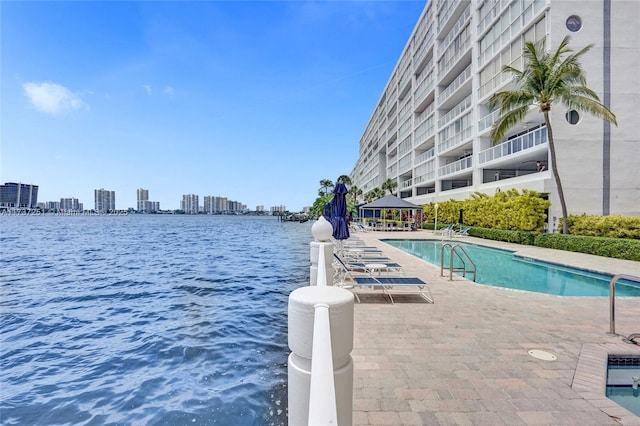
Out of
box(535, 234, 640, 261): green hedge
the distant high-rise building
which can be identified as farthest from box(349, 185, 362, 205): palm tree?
the distant high-rise building

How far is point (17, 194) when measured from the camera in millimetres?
162500

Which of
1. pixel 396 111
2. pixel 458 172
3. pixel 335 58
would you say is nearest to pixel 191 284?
pixel 335 58

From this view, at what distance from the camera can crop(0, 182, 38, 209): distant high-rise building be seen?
526 ft

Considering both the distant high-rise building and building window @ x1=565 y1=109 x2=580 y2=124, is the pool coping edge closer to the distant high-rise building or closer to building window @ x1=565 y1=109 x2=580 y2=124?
building window @ x1=565 y1=109 x2=580 y2=124

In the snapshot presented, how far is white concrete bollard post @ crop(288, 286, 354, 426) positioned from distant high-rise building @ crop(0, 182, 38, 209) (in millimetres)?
214343

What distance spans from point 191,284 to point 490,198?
19.5 m

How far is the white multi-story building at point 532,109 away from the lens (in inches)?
730

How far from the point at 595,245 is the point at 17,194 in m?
217

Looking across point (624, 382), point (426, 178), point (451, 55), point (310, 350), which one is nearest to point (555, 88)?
point (624, 382)

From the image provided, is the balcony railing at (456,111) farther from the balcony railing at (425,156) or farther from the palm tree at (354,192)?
the palm tree at (354,192)

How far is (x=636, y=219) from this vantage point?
14.0m

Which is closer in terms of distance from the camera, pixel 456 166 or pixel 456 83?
pixel 456 166

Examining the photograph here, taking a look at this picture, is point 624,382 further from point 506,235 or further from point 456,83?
point 456,83

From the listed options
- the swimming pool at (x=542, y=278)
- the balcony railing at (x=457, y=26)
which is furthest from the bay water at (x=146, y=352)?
the balcony railing at (x=457, y=26)
